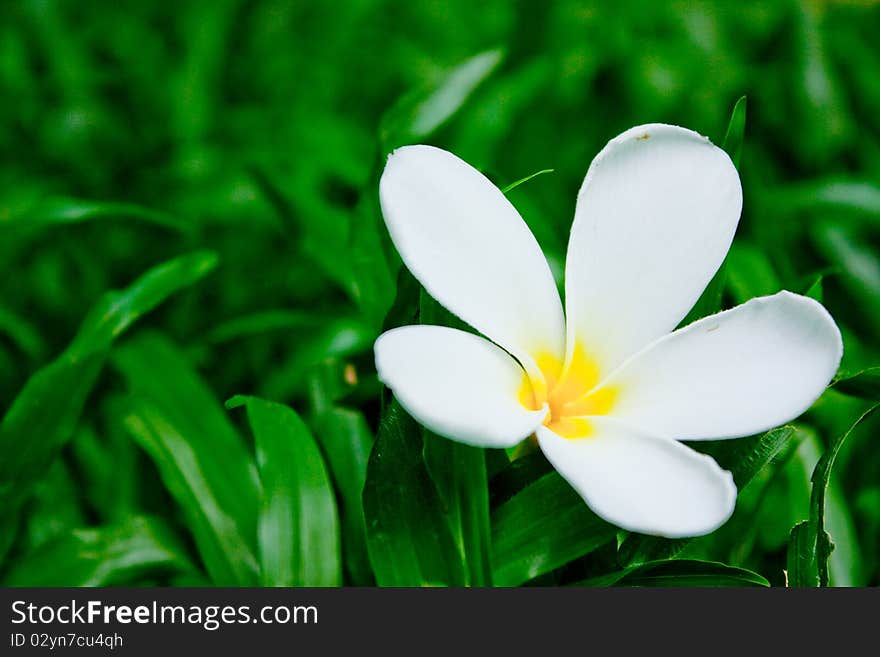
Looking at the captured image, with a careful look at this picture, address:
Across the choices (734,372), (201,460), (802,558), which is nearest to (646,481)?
(734,372)

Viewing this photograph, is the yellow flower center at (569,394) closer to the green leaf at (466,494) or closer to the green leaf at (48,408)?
the green leaf at (466,494)

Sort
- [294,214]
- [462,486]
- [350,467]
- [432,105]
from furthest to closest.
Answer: [294,214] → [432,105] → [350,467] → [462,486]

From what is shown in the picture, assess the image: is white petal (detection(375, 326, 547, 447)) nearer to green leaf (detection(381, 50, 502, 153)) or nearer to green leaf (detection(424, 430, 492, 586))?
green leaf (detection(424, 430, 492, 586))

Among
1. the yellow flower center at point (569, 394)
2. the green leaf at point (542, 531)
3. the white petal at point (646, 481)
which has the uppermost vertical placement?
the yellow flower center at point (569, 394)

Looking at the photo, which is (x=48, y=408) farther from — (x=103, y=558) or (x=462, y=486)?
(x=462, y=486)

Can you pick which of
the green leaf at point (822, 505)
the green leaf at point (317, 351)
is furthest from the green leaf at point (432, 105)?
the green leaf at point (822, 505)

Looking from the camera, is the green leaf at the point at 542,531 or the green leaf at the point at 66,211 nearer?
the green leaf at the point at 542,531

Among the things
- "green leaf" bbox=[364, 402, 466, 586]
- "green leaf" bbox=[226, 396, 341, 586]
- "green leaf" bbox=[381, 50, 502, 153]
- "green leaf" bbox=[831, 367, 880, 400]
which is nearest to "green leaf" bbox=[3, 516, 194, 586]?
"green leaf" bbox=[226, 396, 341, 586]
